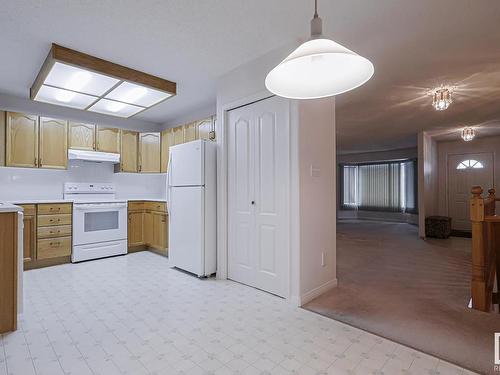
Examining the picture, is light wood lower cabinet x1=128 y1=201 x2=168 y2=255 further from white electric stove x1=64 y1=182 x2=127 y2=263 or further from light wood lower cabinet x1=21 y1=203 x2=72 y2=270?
light wood lower cabinet x1=21 y1=203 x2=72 y2=270

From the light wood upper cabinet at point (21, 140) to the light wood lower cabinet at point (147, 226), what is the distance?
152cm

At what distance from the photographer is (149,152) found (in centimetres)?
512

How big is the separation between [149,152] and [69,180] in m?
1.36

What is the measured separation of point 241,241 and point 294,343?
1.36 m

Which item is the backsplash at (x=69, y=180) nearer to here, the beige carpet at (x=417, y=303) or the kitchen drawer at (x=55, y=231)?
the kitchen drawer at (x=55, y=231)

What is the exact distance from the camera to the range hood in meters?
4.22

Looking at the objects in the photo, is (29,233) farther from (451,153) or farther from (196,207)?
(451,153)

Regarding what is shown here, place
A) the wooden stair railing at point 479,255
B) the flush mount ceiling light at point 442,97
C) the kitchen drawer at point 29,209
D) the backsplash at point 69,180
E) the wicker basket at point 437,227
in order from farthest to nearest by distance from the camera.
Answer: the wicker basket at point 437,227, the backsplash at point 69,180, the kitchen drawer at point 29,209, the flush mount ceiling light at point 442,97, the wooden stair railing at point 479,255

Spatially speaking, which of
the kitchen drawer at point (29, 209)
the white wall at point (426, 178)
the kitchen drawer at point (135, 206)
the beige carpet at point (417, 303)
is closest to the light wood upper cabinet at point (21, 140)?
the kitchen drawer at point (29, 209)

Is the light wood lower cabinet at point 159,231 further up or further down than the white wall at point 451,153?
further down

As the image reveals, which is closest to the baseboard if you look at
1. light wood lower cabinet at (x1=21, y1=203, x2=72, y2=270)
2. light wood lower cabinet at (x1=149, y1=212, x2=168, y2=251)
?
light wood lower cabinet at (x1=149, y1=212, x2=168, y2=251)

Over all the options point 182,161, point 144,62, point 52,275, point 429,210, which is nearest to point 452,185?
point 429,210

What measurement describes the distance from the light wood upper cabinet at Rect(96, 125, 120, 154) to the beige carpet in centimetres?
401

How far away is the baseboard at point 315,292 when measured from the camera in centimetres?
251
